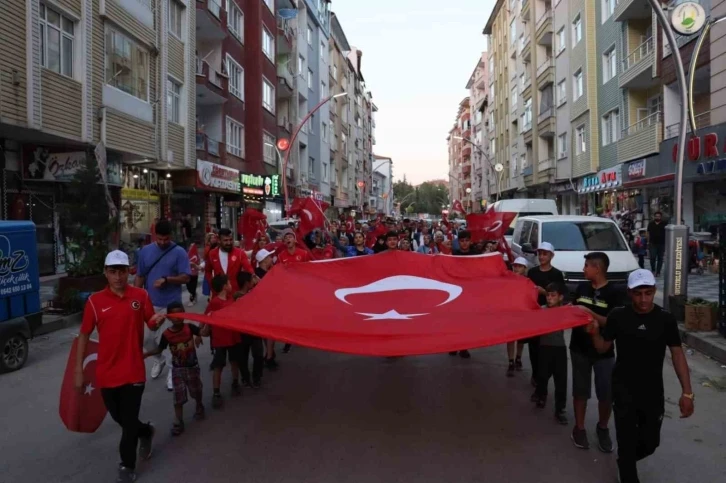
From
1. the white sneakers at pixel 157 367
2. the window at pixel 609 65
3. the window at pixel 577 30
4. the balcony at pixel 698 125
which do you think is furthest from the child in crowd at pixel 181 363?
the window at pixel 577 30

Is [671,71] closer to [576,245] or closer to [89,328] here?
[576,245]

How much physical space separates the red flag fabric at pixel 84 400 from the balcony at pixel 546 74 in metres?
Result: 38.1

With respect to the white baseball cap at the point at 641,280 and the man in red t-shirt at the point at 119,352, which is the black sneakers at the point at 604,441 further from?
the man in red t-shirt at the point at 119,352

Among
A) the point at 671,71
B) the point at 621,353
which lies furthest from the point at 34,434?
the point at 671,71

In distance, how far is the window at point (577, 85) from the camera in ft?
108

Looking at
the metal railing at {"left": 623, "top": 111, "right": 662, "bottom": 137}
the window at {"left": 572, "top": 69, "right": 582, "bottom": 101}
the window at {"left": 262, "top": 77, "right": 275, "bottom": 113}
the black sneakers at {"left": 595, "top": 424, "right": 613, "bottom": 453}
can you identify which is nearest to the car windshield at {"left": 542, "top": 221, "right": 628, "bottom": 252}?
the black sneakers at {"left": 595, "top": 424, "right": 613, "bottom": 453}

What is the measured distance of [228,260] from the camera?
793 centimetres

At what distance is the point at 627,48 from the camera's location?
26156 mm

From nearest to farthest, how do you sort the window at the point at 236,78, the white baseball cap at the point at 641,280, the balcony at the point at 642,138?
the white baseball cap at the point at 641,280 → the balcony at the point at 642,138 → the window at the point at 236,78

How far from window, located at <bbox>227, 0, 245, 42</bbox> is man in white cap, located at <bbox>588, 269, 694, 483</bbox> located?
2814 centimetres

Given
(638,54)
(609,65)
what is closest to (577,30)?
(609,65)

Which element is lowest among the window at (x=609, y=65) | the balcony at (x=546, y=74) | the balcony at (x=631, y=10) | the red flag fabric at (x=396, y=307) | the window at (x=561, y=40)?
the red flag fabric at (x=396, y=307)

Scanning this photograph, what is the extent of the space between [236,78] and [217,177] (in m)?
6.82

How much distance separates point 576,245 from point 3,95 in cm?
1319
